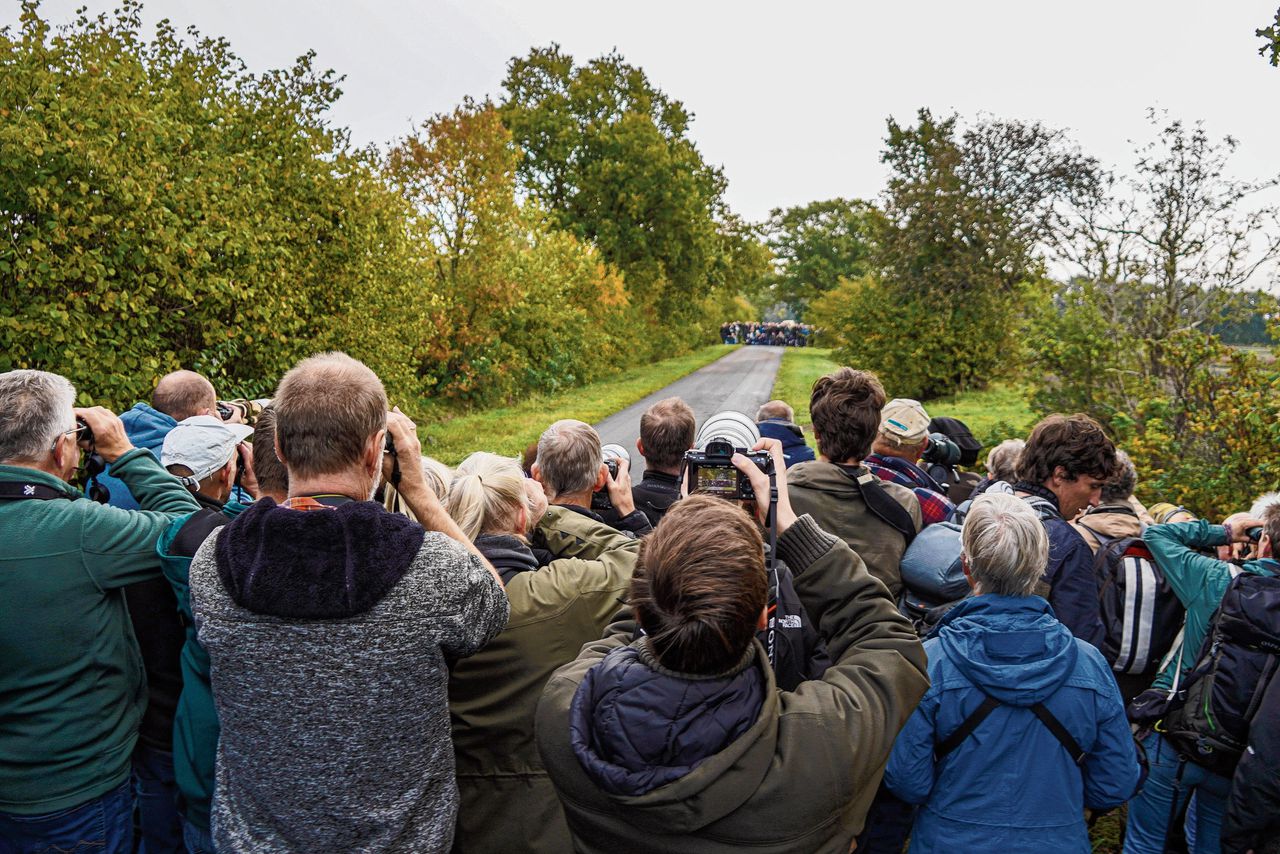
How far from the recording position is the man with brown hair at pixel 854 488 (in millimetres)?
3215

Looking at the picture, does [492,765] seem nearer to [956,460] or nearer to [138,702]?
[138,702]

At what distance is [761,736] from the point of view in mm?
1616

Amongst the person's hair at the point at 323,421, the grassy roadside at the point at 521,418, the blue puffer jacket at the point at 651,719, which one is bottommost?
the grassy roadside at the point at 521,418

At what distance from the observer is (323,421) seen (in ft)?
6.25

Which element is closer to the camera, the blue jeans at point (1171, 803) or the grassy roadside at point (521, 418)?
the blue jeans at point (1171, 803)

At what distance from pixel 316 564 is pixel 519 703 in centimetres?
92

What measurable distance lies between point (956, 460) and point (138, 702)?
15.0 ft

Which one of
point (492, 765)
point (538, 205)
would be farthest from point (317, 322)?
point (538, 205)

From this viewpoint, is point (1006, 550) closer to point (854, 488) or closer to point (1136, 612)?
point (854, 488)

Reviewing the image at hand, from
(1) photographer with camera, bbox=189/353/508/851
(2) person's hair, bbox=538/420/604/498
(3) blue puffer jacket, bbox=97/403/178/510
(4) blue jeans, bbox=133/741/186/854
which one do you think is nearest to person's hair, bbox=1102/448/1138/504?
(2) person's hair, bbox=538/420/604/498

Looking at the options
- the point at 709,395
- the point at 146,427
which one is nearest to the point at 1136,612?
the point at 146,427

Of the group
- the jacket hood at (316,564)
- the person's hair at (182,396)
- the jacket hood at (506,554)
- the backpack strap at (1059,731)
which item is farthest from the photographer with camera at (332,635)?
the person's hair at (182,396)

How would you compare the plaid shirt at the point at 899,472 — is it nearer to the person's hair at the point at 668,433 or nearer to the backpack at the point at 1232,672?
the person's hair at the point at 668,433

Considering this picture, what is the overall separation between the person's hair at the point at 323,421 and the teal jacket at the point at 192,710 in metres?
0.63
